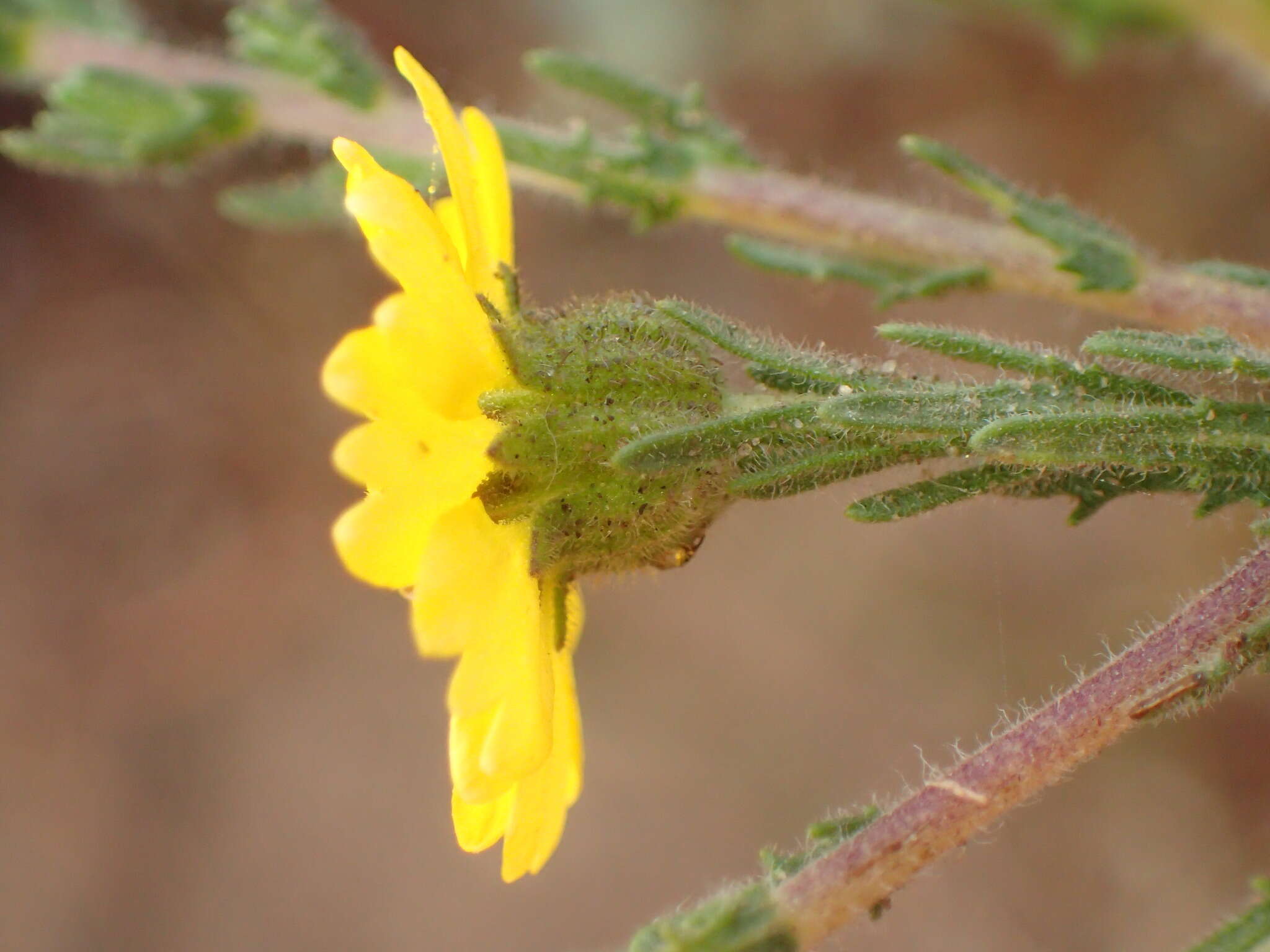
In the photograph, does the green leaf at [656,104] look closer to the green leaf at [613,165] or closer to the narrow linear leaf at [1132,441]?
the green leaf at [613,165]

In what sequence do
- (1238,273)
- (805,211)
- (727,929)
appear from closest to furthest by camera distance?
1. (727,929)
2. (1238,273)
3. (805,211)

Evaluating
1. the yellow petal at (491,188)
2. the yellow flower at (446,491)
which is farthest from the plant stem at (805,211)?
the yellow flower at (446,491)

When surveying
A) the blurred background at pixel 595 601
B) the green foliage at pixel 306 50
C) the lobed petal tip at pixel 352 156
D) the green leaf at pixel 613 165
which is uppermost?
the green foliage at pixel 306 50

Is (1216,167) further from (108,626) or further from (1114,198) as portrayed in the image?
(108,626)

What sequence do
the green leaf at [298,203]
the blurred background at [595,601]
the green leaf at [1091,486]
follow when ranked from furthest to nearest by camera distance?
the blurred background at [595,601], the green leaf at [298,203], the green leaf at [1091,486]

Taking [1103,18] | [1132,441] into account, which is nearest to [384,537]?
[1132,441]

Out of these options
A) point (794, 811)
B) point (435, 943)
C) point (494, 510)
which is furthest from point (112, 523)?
point (494, 510)

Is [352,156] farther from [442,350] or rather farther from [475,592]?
[475,592]

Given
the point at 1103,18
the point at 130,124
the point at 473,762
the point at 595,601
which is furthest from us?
the point at 595,601
